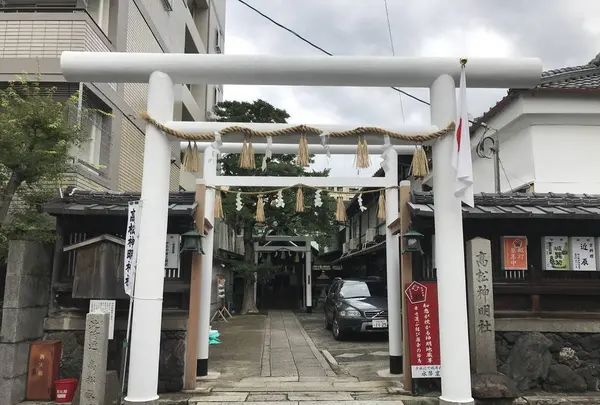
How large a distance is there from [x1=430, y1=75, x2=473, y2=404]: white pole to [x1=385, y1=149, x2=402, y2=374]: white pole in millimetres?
2277

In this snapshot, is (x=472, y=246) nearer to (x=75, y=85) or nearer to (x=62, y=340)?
(x=62, y=340)

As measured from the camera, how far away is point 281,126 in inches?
273

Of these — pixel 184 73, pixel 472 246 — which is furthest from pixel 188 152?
pixel 472 246

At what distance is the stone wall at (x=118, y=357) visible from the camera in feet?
24.9

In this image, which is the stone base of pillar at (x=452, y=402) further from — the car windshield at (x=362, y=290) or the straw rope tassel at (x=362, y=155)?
the car windshield at (x=362, y=290)

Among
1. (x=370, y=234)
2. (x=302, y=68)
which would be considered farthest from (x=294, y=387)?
(x=370, y=234)

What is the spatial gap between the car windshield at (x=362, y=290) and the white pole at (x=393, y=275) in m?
6.46

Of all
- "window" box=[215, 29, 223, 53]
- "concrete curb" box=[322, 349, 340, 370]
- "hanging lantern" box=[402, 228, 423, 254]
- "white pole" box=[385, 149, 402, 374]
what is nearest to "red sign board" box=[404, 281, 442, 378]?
"hanging lantern" box=[402, 228, 423, 254]

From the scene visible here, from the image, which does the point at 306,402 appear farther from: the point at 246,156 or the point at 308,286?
the point at 308,286

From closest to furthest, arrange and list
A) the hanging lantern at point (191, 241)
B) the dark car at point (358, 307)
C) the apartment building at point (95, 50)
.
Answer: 1. the hanging lantern at point (191, 241)
2. the apartment building at point (95, 50)
3. the dark car at point (358, 307)

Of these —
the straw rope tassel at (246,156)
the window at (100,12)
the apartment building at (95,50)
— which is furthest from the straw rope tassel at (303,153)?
the window at (100,12)

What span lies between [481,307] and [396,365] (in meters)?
2.54

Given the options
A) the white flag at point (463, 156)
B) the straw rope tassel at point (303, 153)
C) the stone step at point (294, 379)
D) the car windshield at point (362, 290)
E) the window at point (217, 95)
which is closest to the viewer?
the white flag at point (463, 156)

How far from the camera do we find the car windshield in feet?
52.8
